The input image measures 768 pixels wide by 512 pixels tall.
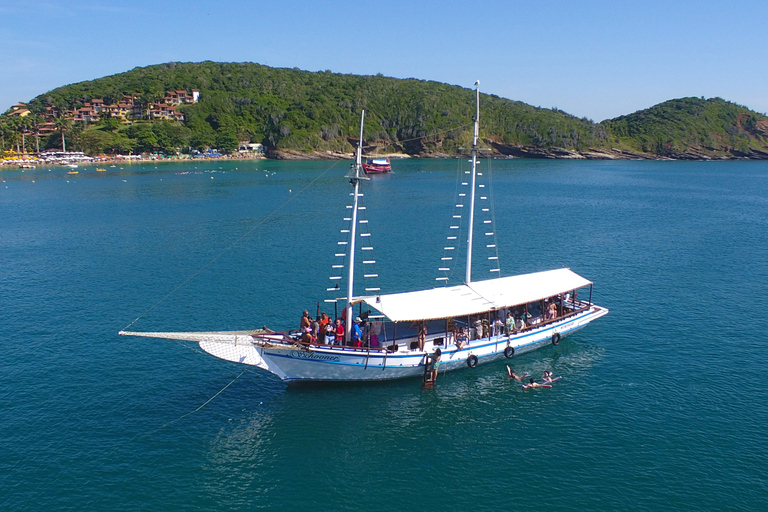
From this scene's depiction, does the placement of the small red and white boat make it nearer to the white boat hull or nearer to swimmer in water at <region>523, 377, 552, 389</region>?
the white boat hull

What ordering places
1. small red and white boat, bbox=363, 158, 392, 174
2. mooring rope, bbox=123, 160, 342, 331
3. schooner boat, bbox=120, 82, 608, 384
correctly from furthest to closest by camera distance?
small red and white boat, bbox=363, 158, 392, 174, mooring rope, bbox=123, 160, 342, 331, schooner boat, bbox=120, 82, 608, 384

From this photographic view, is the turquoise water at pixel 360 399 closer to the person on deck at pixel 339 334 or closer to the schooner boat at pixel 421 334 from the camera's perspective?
the schooner boat at pixel 421 334

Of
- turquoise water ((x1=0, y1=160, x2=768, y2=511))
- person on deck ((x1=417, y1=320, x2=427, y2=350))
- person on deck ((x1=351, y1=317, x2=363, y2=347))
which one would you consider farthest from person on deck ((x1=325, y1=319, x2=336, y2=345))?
person on deck ((x1=417, y1=320, x2=427, y2=350))

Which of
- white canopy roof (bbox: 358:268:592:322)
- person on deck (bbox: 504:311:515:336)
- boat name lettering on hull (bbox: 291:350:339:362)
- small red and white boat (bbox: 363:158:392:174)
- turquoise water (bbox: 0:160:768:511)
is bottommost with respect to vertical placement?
turquoise water (bbox: 0:160:768:511)

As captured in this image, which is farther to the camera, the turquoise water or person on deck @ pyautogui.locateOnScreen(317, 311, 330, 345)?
person on deck @ pyautogui.locateOnScreen(317, 311, 330, 345)

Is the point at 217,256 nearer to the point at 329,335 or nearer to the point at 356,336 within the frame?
the point at 329,335

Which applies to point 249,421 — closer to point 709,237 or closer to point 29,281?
point 29,281
